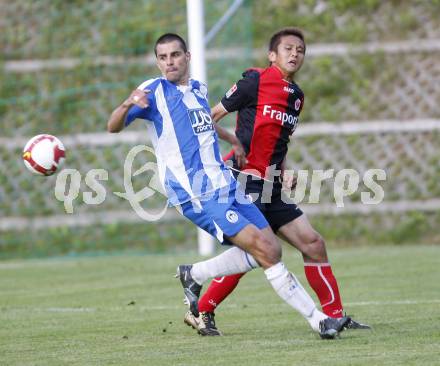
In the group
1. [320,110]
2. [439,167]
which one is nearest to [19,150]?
[320,110]

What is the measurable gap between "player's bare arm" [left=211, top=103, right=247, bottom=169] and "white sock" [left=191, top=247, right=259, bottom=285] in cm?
63

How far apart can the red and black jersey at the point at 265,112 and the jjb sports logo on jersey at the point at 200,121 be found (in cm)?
60

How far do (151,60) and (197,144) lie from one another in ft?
31.8

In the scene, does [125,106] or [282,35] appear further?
[282,35]

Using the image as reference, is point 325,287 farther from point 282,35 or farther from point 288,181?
point 282,35

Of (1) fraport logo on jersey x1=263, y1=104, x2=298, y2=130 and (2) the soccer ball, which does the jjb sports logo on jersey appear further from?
(2) the soccer ball

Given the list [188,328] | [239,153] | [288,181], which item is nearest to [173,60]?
[239,153]

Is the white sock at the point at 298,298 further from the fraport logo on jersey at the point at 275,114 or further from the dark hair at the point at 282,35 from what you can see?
the dark hair at the point at 282,35

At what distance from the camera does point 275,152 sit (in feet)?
24.3

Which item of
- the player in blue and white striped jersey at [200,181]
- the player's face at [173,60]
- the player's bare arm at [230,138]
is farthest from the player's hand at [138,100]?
Result: the player's bare arm at [230,138]

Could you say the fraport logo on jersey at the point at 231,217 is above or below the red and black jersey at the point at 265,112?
below

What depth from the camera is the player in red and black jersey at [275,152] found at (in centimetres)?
721

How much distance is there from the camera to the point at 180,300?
9.03 meters

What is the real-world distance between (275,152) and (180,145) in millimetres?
950
